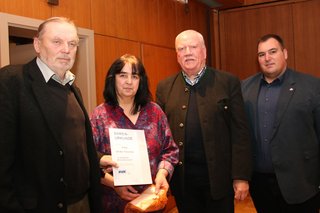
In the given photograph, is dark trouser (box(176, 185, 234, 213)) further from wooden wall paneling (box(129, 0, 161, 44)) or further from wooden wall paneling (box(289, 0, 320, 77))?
wooden wall paneling (box(289, 0, 320, 77))

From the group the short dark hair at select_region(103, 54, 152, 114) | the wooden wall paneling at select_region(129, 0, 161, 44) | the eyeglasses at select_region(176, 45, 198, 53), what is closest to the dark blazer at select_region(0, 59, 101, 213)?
the short dark hair at select_region(103, 54, 152, 114)

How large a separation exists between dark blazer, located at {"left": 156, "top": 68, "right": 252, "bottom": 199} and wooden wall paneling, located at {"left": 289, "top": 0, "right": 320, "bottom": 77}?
142 inches

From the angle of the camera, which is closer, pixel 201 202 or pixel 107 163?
pixel 107 163

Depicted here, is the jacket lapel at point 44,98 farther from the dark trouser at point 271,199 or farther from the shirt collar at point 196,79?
the dark trouser at point 271,199

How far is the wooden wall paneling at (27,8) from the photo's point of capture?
2727 mm

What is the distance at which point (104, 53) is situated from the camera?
148 inches

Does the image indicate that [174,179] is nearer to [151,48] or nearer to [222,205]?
[222,205]

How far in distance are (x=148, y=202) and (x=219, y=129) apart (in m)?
0.74

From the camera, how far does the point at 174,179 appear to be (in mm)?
2447

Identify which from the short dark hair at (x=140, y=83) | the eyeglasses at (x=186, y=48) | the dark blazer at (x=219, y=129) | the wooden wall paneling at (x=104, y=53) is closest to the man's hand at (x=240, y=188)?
the dark blazer at (x=219, y=129)

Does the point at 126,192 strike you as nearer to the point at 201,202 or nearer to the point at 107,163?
the point at 107,163

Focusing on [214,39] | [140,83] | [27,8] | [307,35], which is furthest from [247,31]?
[140,83]

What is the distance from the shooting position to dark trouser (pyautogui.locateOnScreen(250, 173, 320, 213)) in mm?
2549

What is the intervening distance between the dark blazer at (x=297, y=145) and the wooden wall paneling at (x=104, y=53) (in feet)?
6.09
